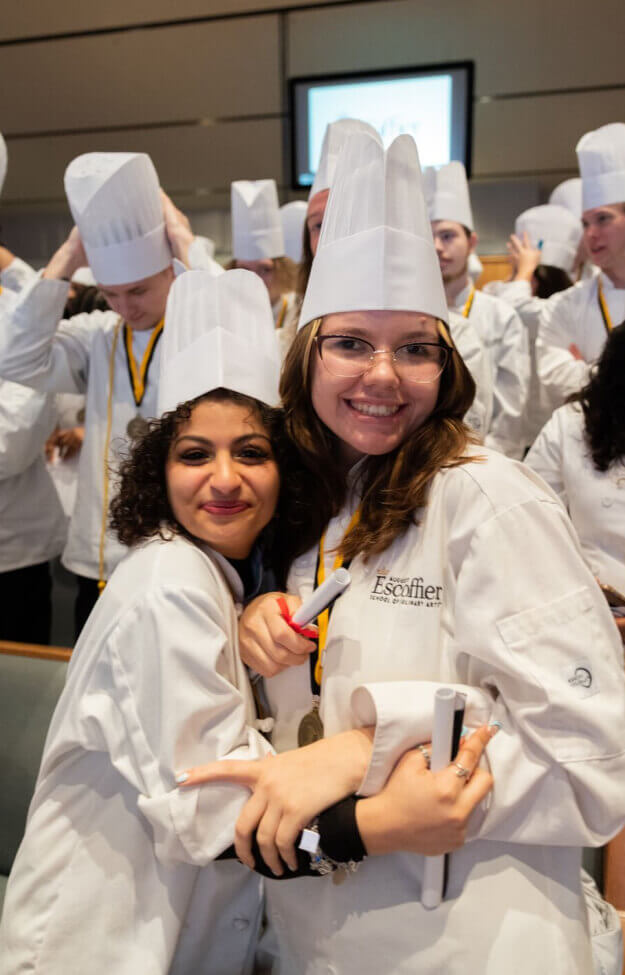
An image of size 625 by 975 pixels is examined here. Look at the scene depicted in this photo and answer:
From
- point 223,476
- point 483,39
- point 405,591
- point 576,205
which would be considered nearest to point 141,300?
point 223,476

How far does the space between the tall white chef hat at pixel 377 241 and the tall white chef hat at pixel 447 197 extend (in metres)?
2.07

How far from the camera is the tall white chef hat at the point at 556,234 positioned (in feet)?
15.1

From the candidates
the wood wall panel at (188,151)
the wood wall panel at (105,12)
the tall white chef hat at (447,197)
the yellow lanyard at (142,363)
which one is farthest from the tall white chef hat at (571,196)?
the yellow lanyard at (142,363)

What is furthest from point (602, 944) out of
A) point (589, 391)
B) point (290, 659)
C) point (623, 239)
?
point (623, 239)

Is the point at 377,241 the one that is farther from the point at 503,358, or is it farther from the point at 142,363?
the point at 503,358

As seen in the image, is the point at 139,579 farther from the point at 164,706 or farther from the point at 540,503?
the point at 540,503

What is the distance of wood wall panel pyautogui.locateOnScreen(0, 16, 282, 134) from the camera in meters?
5.45

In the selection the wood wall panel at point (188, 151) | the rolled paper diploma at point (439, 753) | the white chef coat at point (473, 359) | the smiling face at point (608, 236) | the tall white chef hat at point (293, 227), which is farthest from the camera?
the wood wall panel at point (188, 151)

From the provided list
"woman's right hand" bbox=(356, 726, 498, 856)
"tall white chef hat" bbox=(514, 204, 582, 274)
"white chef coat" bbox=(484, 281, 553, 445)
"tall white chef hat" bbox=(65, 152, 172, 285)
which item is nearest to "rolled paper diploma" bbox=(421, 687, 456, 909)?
"woman's right hand" bbox=(356, 726, 498, 856)

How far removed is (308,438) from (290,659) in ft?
1.09

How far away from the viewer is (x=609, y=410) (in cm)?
183

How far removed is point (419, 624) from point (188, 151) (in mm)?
5953

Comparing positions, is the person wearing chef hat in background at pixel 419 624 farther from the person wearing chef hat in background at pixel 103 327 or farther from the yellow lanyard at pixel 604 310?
the yellow lanyard at pixel 604 310

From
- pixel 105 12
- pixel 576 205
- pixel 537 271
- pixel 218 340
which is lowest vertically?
pixel 218 340
